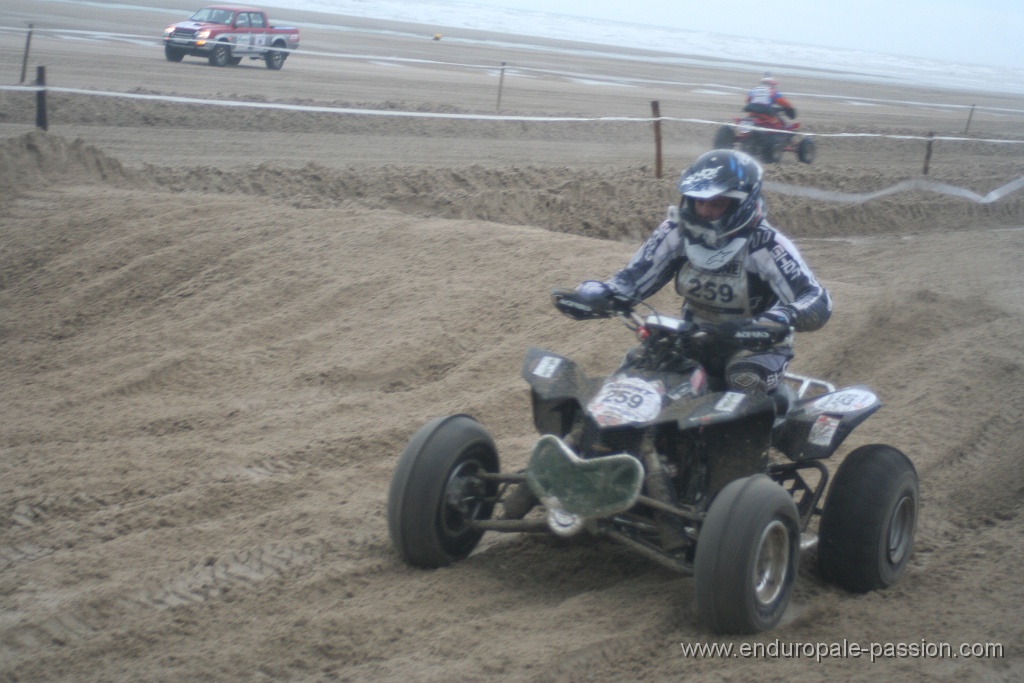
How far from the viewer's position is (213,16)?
23.8 m

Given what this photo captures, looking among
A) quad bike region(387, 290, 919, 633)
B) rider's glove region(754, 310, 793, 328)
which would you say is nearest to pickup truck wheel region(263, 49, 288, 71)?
quad bike region(387, 290, 919, 633)

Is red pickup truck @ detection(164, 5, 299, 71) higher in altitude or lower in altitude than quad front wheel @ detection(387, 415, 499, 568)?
higher

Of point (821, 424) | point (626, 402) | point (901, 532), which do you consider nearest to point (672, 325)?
point (626, 402)

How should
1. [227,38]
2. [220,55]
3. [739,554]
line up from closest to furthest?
[739,554] → [220,55] → [227,38]

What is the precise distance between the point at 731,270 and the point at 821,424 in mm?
831

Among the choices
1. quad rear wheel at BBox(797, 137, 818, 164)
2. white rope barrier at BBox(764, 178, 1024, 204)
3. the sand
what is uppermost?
quad rear wheel at BBox(797, 137, 818, 164)

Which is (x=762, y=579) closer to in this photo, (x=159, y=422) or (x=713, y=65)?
(x=159, y=422)

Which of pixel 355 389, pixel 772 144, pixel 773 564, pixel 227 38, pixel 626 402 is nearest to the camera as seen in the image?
pixel 773 564

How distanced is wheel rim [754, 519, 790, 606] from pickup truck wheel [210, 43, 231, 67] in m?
21.5

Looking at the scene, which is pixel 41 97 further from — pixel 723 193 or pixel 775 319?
pixel 775 319

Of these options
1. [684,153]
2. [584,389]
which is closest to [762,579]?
[584,389]

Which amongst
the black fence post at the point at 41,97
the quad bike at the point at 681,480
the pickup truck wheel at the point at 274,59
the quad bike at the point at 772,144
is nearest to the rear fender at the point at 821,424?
the quad bike at the point at 681,480

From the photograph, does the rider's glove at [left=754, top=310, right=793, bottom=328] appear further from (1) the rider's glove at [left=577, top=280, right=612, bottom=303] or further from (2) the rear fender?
(1) the rider's glove at [left=577, top=280, right=612, bottom=303]

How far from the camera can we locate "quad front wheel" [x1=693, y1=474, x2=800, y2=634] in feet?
12.0
